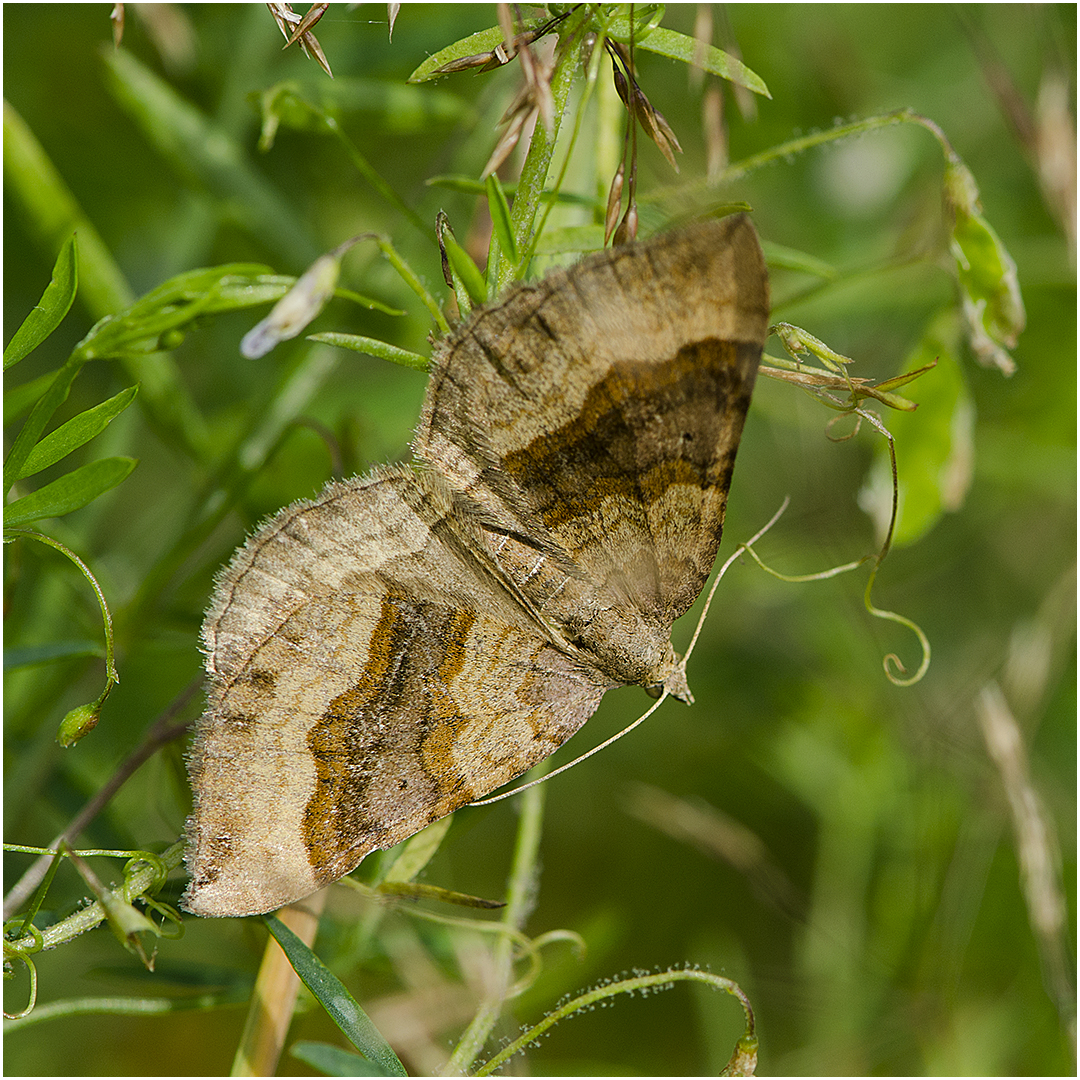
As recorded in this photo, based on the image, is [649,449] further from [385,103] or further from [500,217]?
[385,103]

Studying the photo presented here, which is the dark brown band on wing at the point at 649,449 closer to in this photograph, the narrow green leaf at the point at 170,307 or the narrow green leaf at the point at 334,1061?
the narrow green leaf at the point at 170,307

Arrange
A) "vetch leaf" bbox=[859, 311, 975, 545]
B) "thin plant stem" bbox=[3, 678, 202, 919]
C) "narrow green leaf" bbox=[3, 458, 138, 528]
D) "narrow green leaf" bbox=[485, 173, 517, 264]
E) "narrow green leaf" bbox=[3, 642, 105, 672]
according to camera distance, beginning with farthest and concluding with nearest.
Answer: "vetch leaf" bbox=[859, 311, 975, 545]
"narrow green leaf" bbox=[3, 642, 105, 672]
"thin plant stem" bbox=[3, 678, 202, 919]
"narrow green leaf" bbox=[3, 458, 138, 528]
"narrow green leaf" bbox=[485, 173, 517, 264]

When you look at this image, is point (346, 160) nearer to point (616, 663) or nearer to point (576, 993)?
point (616, 663)

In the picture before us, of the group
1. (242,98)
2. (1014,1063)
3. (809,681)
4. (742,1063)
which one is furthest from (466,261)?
(1014,1063)

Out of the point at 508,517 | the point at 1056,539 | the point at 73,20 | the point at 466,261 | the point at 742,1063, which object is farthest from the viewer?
the point at 1056,539

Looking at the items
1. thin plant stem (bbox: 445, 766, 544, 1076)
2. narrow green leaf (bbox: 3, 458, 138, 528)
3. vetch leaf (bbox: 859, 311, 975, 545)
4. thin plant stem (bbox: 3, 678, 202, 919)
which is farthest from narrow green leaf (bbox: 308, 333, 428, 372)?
vetch leaf (bbox: 859, 311, 975, 545)

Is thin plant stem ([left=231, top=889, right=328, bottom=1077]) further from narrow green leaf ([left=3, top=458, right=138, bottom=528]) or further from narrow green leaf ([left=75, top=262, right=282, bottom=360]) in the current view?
narrow green leaf ([left=75, top=262, right=282, bottom=360])
